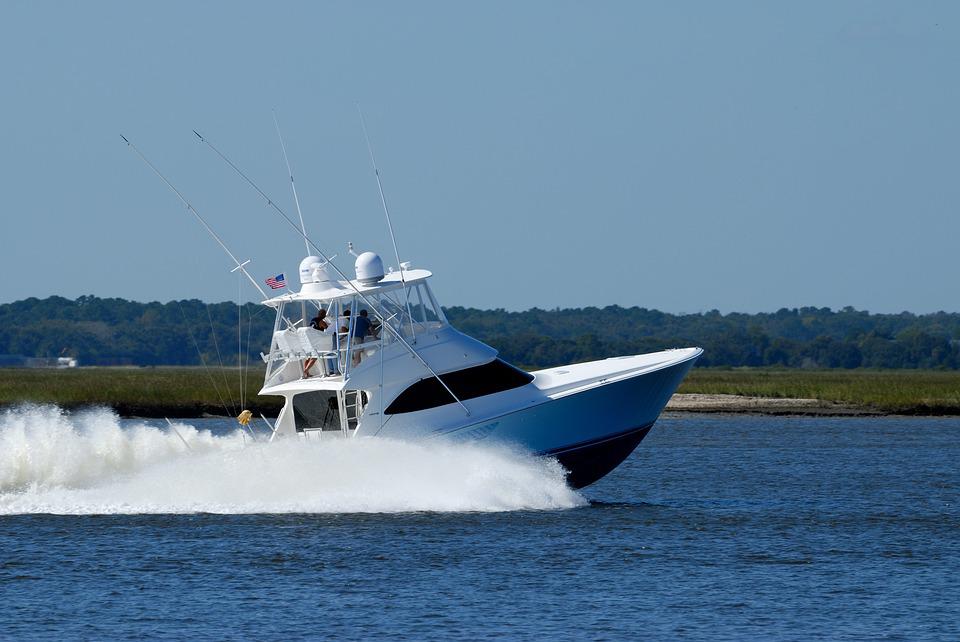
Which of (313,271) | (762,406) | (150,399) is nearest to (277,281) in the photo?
(313,271)

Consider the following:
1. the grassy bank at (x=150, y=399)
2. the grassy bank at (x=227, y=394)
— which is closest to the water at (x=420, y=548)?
the grassy bank at (x=227, y=394)

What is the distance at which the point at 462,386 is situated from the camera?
2431 cm

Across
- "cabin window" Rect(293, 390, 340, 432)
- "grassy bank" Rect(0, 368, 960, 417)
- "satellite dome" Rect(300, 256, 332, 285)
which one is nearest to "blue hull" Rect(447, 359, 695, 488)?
"cabin window" Rect(293, 390, 340, 432)

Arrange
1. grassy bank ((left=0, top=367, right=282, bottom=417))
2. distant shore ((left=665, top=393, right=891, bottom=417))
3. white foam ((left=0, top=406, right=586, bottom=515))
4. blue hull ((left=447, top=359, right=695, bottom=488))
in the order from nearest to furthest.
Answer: white foam ((left=0, top=406, right=586, bottom=515)) → blue hull ((left=447, top=359, right=695, bottom=488)) → grassy bank ((left=0, top=367, right=282, bottom=417)) → distant shore ((left=665, top=393, right=891, bottom=417))

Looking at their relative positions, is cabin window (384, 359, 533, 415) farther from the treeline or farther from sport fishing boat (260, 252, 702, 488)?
the treeline

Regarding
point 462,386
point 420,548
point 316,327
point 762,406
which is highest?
point 316,327

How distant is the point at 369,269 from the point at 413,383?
6.37 feet

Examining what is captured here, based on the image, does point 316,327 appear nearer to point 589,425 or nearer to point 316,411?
point 316,411

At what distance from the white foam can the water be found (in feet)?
0.11

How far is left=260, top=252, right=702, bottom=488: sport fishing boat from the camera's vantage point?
23.9 metres

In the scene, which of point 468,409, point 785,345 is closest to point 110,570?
point 468,409

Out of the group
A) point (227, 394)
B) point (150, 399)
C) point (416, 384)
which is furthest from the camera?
point (227, 394)

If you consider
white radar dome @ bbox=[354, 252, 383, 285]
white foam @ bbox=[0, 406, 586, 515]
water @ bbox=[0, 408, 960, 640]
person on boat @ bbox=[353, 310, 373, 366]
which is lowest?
water @ bbox=[0, 408, 960, 640]

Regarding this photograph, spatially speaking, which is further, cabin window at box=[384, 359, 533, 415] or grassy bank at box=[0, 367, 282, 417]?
grassy bank at box=[0, 367, 282, 417]
